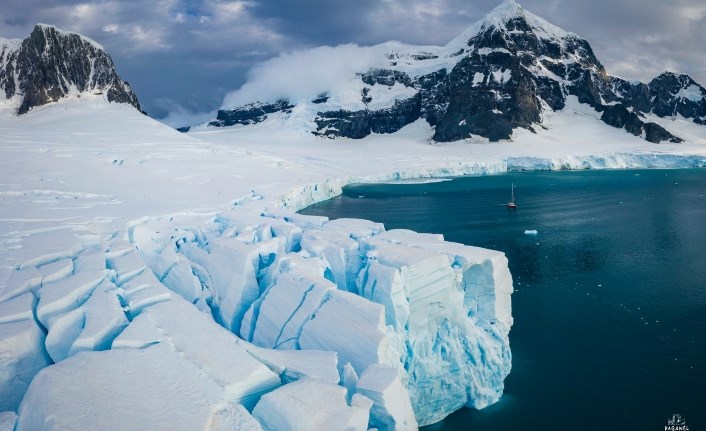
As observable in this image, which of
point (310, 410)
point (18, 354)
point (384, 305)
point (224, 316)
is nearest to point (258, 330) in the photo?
point (224, 316)

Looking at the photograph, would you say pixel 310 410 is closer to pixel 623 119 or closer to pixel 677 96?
pixel 623 119

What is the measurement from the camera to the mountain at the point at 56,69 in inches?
2165

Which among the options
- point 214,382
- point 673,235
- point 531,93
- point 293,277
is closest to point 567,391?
point 293,277

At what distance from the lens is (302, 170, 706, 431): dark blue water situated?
1040 centimetres

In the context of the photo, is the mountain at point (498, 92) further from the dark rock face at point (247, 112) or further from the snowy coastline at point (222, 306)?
the snowy coastline at point (222, 306)

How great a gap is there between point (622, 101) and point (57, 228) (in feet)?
418

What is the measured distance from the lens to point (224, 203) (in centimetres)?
2022

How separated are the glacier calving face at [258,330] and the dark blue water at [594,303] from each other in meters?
1.95

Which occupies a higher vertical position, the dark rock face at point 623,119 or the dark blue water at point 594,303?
the dark rock face at point 623,119

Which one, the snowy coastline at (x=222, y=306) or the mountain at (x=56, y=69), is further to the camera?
A: the mountain at (x=56, y=69)

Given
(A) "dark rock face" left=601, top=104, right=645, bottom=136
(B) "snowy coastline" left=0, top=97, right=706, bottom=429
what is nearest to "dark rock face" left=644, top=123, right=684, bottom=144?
(A) "dark rock face" left=601, top=104, right=645, bottom=136

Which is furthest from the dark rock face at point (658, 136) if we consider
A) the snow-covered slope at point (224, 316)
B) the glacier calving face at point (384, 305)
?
the glacier calving face at point (384, 305)

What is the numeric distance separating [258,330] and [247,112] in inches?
5413

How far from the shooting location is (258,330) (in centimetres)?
930
